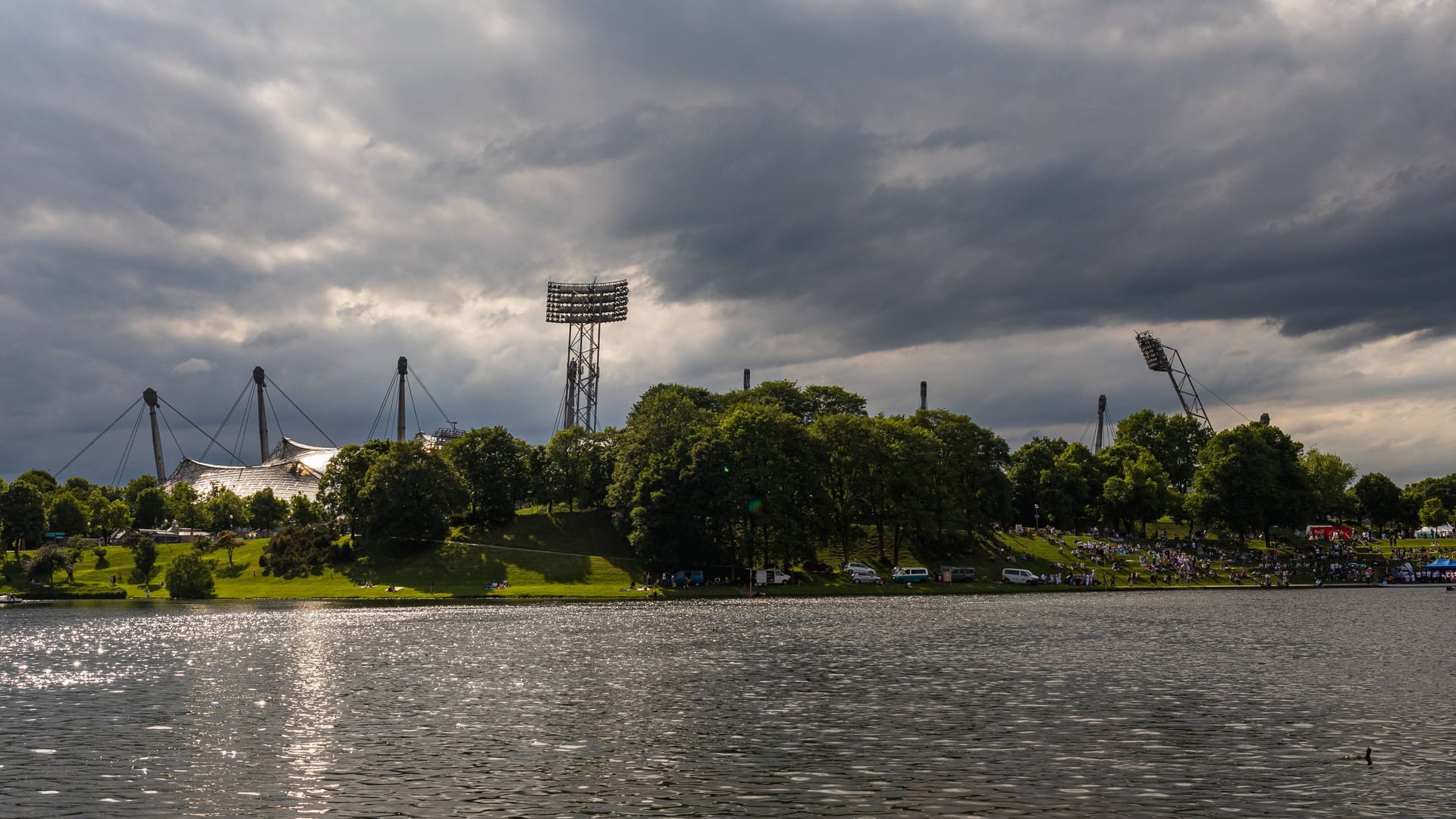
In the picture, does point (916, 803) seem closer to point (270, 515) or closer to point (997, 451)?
point (997, 451)

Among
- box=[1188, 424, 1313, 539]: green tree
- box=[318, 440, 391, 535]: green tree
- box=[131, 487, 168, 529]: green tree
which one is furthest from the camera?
box=[131, 487, 168, 529]: green tree

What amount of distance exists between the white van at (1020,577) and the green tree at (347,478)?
76914 millimetres

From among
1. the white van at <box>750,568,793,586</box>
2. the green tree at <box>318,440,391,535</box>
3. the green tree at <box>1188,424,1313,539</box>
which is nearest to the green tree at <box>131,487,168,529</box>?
the green tree at <box>318,440,391,535</box>

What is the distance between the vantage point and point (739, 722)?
32906 mm

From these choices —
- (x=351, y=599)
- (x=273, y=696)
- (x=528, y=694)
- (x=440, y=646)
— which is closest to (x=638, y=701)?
(x=528, y=694)

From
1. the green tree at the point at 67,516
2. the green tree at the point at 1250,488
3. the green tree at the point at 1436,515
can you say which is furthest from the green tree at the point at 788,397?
the green tree at the point at 1436,515

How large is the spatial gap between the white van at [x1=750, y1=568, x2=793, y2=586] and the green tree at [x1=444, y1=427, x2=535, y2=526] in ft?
136

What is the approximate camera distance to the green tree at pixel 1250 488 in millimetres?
143375

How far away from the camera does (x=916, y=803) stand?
22234mm

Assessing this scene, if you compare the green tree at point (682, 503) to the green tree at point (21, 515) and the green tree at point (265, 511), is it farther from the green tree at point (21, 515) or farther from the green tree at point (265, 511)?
the green tree at point (21, 515)

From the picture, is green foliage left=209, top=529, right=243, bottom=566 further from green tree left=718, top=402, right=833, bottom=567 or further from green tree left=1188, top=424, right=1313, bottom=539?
green tree left=1188, top=424, right=1313, bottom=539

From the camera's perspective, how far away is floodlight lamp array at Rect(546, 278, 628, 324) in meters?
187

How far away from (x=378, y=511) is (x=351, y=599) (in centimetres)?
2173

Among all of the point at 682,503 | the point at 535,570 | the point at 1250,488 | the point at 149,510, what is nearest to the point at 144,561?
the point at 535,570
